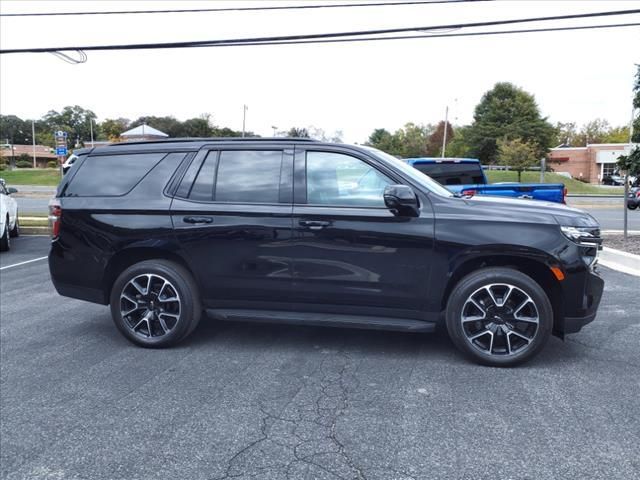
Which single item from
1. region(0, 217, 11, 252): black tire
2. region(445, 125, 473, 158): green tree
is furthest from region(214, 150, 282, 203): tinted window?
region(445, 125, 473, 158): green tree

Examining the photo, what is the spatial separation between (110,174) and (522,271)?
12.7ft

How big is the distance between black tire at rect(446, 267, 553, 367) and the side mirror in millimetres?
718

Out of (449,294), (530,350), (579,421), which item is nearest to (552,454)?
(579,421)

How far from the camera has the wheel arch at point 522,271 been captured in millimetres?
4312

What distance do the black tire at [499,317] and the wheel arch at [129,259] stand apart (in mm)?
2416

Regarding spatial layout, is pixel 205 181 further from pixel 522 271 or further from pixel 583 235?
pixel 583 235

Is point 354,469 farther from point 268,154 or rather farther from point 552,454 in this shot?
point 268,154

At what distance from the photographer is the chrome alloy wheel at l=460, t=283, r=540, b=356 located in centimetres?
423

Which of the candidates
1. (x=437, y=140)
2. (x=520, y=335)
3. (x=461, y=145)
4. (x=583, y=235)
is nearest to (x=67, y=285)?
(x=520, y=335)

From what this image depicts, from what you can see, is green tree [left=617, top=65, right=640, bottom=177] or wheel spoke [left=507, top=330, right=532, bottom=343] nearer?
wheel spoke [left=507, top=330, right=532, bottom=343]

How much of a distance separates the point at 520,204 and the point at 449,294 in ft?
3.22

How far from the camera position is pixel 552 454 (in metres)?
2.96

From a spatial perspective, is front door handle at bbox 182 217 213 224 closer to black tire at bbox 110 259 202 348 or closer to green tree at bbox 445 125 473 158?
black tire at bbox 110 259 202 348

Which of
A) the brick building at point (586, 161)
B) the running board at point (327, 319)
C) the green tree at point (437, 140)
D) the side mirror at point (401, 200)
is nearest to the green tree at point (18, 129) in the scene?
the green tree at point (437, 140)
